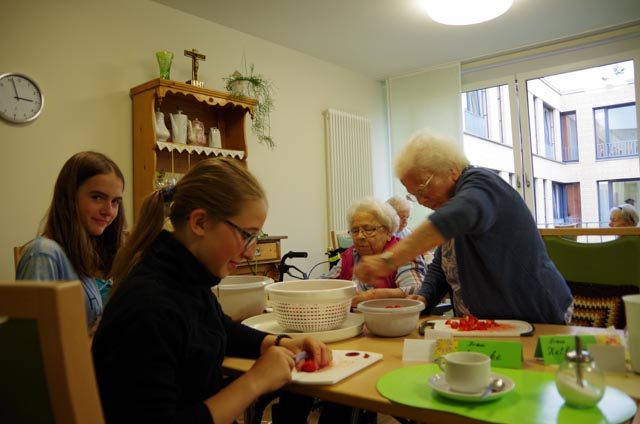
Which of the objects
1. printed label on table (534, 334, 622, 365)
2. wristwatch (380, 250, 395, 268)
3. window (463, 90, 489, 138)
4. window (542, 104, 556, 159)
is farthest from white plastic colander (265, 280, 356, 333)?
window (463, 90, 489, 138)

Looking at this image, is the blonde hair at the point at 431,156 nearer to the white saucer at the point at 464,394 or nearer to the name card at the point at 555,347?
the name card at the point at 555,347

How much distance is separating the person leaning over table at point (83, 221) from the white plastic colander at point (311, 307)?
0.66 metres

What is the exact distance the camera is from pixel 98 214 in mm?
1666

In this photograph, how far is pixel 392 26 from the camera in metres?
4.14

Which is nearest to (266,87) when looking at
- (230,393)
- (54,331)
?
(230,393)

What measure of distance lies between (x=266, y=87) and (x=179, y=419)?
3747mm

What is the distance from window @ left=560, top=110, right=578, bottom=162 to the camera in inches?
193

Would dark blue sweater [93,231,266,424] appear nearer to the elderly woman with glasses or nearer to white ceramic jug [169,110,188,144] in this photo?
the elderly woman with glasses

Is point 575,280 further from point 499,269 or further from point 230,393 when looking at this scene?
point 230,393

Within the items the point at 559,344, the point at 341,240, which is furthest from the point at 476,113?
the point at 559,344

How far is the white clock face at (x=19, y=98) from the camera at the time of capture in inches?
105

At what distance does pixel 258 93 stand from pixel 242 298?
2913mm

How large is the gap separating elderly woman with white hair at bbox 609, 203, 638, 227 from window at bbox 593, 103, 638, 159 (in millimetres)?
577

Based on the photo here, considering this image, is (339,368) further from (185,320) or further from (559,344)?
(559,344)
